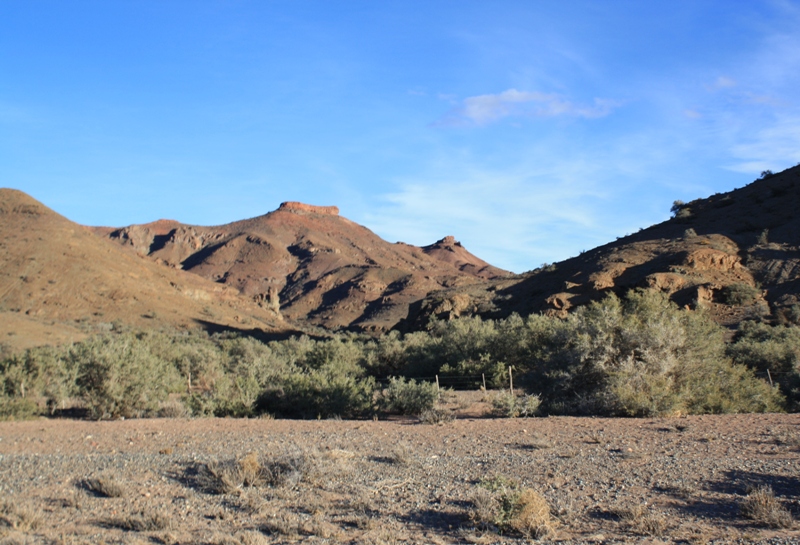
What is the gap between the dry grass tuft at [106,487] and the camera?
8328mm

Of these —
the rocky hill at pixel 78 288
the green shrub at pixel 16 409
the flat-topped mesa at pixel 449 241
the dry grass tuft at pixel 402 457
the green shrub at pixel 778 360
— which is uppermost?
the flat-topped mesa at pixel 449 241

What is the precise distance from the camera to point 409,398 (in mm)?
17156

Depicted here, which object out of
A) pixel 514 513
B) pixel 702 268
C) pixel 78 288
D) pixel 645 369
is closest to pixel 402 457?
pixel 514 513

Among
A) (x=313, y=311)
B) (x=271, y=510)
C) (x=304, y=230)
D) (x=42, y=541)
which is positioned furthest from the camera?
(x=304, y=230)

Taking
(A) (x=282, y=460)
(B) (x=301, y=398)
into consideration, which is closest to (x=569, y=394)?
(B) (x=301, y=398)

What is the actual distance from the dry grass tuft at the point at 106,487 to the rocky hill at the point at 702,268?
96.1ft

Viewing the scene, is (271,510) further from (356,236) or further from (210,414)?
(356,236)

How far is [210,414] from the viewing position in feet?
55.8

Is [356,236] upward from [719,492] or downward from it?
upward

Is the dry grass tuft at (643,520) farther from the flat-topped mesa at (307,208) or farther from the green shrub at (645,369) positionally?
the flat-topped mesa at (307,208)

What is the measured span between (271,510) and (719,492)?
5.57m

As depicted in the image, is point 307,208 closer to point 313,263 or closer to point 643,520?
point 313,263

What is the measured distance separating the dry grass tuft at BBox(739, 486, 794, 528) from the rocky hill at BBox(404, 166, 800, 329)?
86.3ft

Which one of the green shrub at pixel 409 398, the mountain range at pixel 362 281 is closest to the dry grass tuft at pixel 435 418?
the green shrub at pixel 409 398
